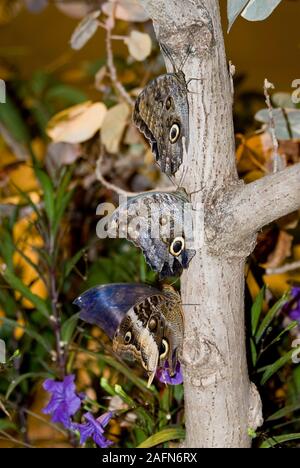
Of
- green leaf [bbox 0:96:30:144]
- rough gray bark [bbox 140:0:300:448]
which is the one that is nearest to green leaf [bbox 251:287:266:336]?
rough gray bark [bbox 140:0:300:448]

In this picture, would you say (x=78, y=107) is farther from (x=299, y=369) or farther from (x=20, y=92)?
(x=20, y=92)

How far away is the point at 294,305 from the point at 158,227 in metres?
0.32

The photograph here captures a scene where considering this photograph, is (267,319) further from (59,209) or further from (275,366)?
(59,209)

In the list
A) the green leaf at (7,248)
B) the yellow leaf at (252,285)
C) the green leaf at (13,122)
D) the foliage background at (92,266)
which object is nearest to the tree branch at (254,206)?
the foliage background at (92,266)

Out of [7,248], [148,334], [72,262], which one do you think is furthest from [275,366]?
[7,248]

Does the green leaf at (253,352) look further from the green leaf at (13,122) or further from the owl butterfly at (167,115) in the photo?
the green leaf at (13,122)

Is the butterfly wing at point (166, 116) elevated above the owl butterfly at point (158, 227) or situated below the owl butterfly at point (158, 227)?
above

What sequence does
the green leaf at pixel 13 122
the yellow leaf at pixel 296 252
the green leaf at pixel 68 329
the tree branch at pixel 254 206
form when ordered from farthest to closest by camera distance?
the green leaf at pixel 13 122 < the yellow leaf at pixel 296 252 < the green leaf at pixel 68 329 < the tree branch at pixel 254 206

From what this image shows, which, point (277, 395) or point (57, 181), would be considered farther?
point (57, 181)

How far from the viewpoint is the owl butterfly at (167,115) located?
16.6 inches

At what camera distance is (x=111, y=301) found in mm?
474

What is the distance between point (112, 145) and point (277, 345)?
0.97ft
